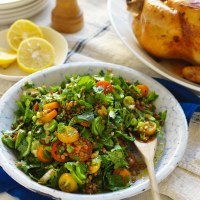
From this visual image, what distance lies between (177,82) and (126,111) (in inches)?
13.7

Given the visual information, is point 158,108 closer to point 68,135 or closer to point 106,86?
point 106,86

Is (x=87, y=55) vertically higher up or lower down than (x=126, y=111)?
lower down

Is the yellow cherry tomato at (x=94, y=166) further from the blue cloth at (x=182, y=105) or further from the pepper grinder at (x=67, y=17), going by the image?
the pepper grinder at (x=67, y=17)

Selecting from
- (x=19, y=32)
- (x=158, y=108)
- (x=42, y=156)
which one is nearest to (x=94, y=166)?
(x=42, y=156)

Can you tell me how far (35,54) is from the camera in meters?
1.84

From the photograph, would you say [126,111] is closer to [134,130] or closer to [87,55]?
[134,130]

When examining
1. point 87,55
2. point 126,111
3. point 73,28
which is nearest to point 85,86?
point 126,111

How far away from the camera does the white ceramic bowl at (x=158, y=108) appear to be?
1183 mm

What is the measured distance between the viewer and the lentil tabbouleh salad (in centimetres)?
125

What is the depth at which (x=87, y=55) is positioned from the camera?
2027 millimetres

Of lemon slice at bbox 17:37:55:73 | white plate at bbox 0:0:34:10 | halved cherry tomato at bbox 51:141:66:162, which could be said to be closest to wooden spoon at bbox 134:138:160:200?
halved cherry tomato at bbox 51:141:66:162

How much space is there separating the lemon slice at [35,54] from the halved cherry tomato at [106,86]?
0.44 meters

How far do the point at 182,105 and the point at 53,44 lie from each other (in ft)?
2.64

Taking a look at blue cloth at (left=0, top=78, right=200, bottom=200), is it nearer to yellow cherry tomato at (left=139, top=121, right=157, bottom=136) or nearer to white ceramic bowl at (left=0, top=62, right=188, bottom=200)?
white ceramic bowl at (left=0, top=62, right=188, bottom=200)
